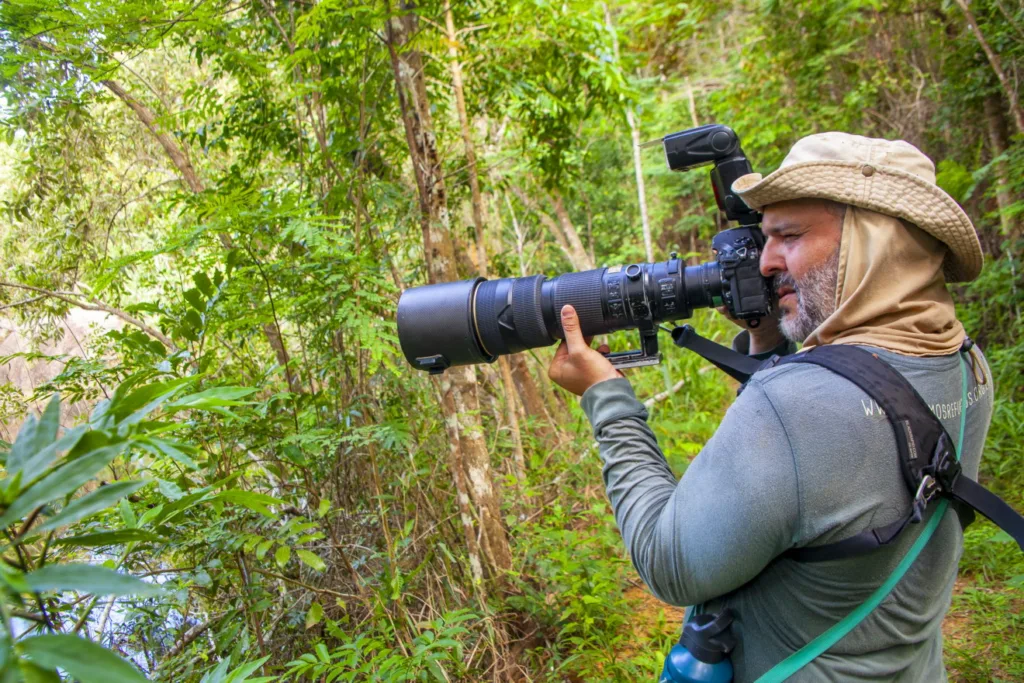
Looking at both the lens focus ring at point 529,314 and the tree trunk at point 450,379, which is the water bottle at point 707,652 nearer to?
the lens focus ring at point 529,314

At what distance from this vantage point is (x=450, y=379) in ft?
7.86

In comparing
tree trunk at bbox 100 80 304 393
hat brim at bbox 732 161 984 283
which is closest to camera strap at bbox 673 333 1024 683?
hat brim at bbox 732 161 984 283

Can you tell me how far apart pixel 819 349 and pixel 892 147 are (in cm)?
37

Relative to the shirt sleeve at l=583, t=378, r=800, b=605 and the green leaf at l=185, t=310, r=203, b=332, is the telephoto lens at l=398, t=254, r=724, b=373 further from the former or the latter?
the green leaf at l=185, t=310, r=203, b=332

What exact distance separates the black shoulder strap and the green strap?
5cm

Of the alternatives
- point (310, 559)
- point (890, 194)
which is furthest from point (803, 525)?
point (310, 559)

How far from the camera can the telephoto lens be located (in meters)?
1.51

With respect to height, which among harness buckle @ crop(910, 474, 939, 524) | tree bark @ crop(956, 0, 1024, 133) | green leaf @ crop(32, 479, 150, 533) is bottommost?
harness buckle @ crop(910, 474, 939, 524)

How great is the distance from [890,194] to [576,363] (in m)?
0.65

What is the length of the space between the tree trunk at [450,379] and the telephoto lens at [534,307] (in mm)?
834

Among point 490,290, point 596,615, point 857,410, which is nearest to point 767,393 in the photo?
point 857,410

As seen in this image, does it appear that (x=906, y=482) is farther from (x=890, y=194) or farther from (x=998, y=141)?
(x=998, y=141)

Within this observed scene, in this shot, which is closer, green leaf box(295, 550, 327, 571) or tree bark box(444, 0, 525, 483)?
green leaf box(295, 550, 327, 571)

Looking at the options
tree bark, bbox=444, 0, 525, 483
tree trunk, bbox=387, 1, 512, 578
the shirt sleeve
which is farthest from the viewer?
tree bark, bbox=444, 0, 525, 483
